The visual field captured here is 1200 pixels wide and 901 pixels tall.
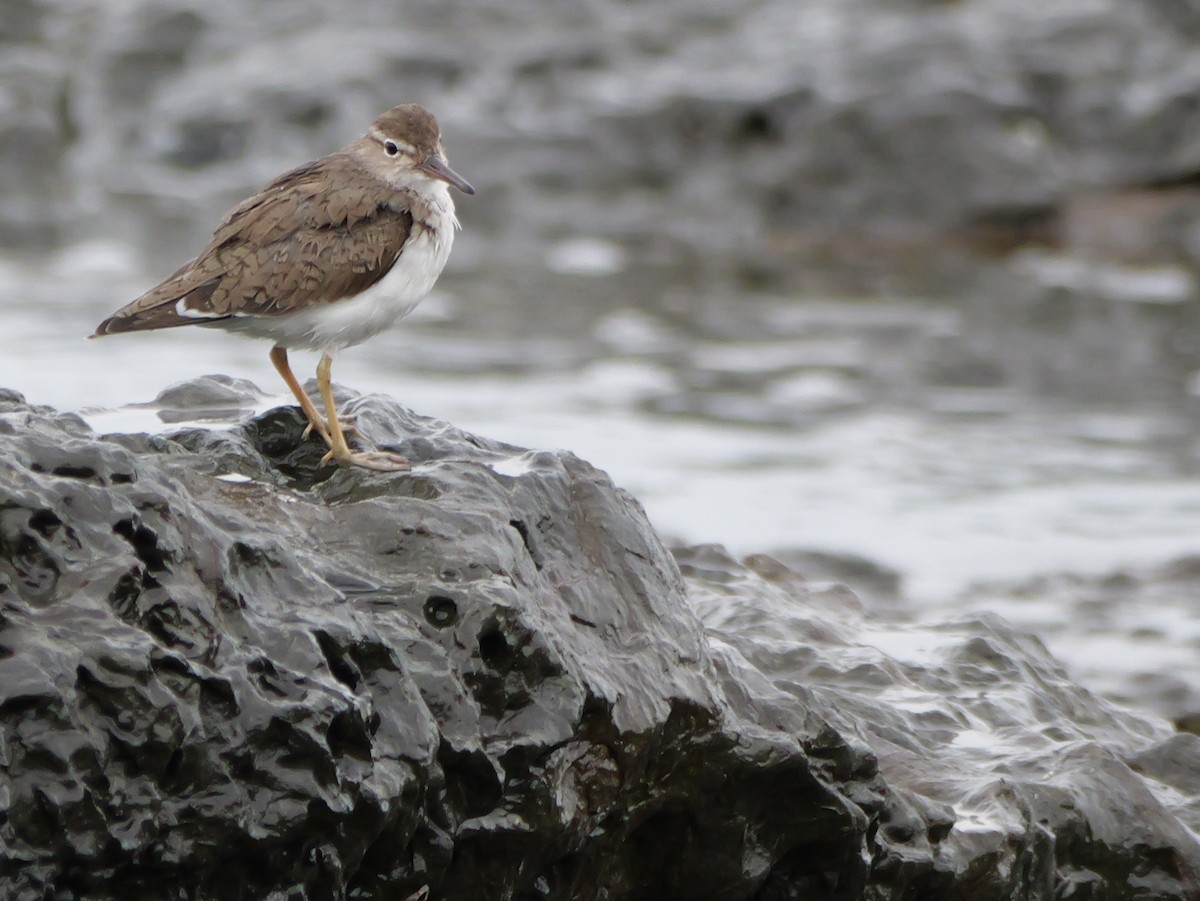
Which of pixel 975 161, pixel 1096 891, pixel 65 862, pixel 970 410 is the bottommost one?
pixel 1096 891

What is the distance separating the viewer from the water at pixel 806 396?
32.2 ft

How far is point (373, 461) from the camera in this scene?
4613 mm

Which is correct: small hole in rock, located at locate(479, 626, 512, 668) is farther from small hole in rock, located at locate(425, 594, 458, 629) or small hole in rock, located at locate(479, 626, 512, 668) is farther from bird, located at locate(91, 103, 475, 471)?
bird, located at locate(91, 103, 475, 471)

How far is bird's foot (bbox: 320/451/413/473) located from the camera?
4555 millimetres

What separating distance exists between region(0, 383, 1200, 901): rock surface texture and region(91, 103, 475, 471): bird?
0.27m

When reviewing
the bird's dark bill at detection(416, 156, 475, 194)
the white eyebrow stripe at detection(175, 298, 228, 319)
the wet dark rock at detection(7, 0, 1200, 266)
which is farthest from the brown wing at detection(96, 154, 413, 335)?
the wet dark rock at detection(7, 0, 1200, 266)

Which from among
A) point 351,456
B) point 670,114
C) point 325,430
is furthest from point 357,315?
point 670,114

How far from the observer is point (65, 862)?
3188 mm

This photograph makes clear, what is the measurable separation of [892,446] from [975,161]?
267 inches

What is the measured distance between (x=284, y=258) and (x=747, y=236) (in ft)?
40.2

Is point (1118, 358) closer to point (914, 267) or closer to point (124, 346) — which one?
point (914, 267)

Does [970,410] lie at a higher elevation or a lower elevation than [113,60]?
lower

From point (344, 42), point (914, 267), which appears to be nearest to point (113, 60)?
point (344, 42)

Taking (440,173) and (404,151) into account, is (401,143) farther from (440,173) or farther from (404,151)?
(440,173)
